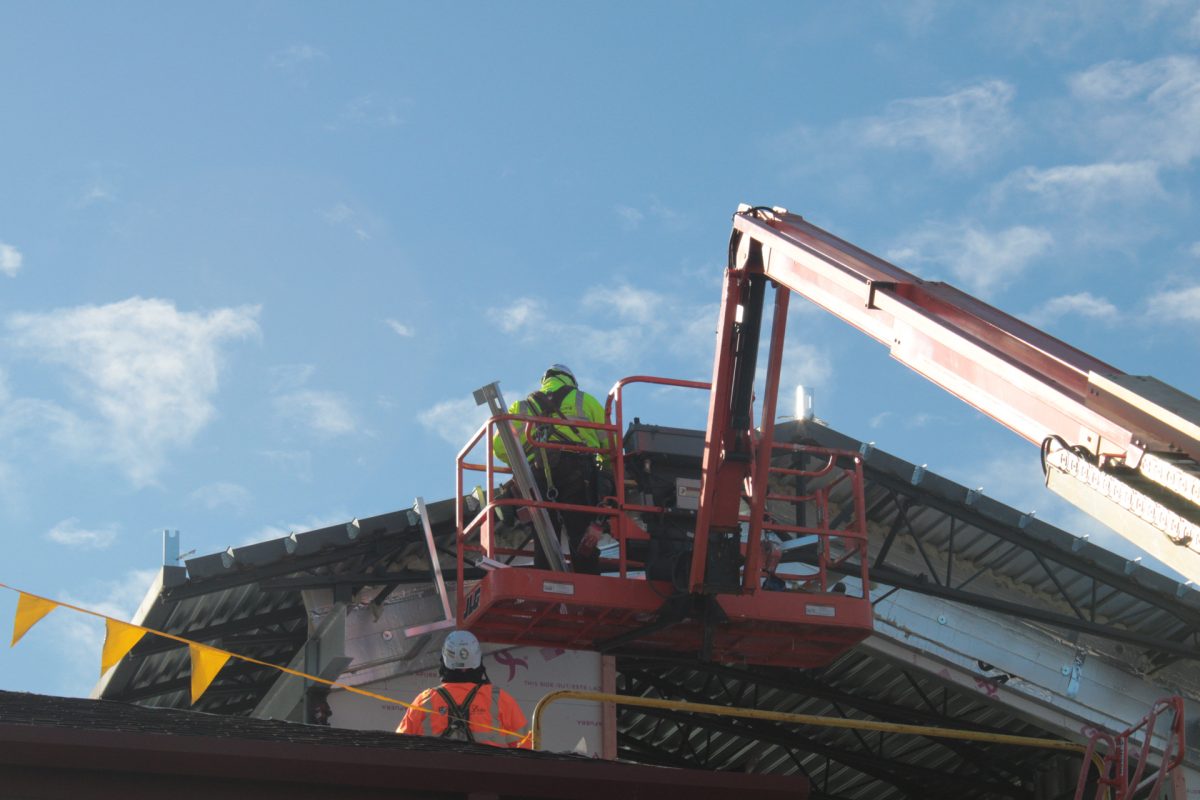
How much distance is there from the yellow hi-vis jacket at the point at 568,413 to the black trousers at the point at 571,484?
156 millimetres

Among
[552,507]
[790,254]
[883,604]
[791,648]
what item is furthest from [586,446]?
[883,604]

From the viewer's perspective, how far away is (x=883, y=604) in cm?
2019

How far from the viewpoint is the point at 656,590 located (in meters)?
14.7

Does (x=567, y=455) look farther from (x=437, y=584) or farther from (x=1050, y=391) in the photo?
(x=1050, y=391)

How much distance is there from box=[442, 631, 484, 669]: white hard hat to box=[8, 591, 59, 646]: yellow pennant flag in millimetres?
2779

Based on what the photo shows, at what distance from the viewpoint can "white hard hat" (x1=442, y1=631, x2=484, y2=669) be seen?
12.3 metres

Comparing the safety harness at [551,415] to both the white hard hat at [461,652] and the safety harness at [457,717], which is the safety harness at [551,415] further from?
the safety harness at [457,717]

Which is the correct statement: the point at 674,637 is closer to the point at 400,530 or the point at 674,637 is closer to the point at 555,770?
the point at 400,530

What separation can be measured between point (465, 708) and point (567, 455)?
170 inches

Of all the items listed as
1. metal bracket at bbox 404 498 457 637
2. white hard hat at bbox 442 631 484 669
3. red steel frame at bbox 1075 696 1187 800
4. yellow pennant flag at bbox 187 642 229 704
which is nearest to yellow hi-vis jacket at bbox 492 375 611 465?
metal bracket at bbox 404 498 457 637

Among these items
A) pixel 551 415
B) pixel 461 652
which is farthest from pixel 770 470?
pixel 461 652

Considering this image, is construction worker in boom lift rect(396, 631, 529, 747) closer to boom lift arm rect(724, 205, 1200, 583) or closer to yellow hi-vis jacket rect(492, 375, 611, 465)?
yellow hi-vis jacket rect(492, 375, 611, 465)

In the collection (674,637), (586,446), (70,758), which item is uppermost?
(586,446)

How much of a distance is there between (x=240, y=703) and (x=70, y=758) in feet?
40.4
